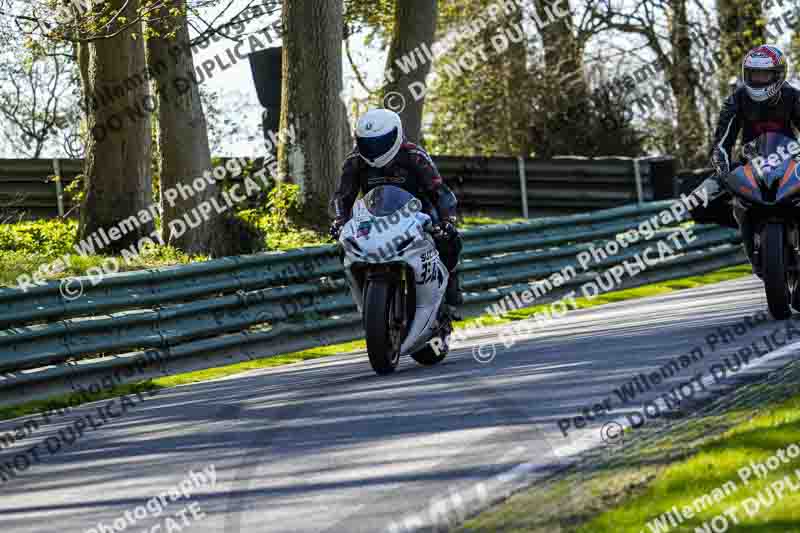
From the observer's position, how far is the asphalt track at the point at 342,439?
6031mm

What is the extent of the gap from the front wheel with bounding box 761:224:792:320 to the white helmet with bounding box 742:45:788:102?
1081mm

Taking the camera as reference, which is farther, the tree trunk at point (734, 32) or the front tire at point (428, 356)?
the tree trunk at point (734, 32)

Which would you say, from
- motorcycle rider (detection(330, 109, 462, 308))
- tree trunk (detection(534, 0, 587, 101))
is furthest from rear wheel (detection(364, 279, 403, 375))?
tree trunk (detection(534, 0, 587, 101))

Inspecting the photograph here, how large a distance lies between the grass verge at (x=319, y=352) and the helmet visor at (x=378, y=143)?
2.68 metres

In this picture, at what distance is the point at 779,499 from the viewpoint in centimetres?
537

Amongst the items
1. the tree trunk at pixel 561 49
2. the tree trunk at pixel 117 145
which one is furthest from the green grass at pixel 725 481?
the tree trunk at pixel 561 49

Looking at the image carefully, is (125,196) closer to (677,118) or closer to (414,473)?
(414,473)

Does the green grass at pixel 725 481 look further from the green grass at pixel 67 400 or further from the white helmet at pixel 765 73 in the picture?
the green grass at pixel 67 400

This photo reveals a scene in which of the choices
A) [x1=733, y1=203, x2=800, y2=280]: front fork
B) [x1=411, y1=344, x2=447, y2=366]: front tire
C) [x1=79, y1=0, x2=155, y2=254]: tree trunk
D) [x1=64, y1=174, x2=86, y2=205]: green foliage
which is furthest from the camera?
[x1=64, y1=174, x2=86, y2=205]: green foliage

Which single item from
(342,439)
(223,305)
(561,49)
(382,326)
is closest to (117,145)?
(223,305)

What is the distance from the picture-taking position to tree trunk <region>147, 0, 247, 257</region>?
1816 cm

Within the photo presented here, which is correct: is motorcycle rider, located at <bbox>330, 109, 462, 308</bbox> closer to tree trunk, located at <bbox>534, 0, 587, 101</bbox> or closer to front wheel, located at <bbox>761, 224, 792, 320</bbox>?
front wheel, located at <bbox>761, 224, 792, 320</bbox>

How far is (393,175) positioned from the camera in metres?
10.5

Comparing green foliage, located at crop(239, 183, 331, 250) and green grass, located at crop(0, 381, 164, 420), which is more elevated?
green foliage, located at crop(239, 183, 331, 250)
